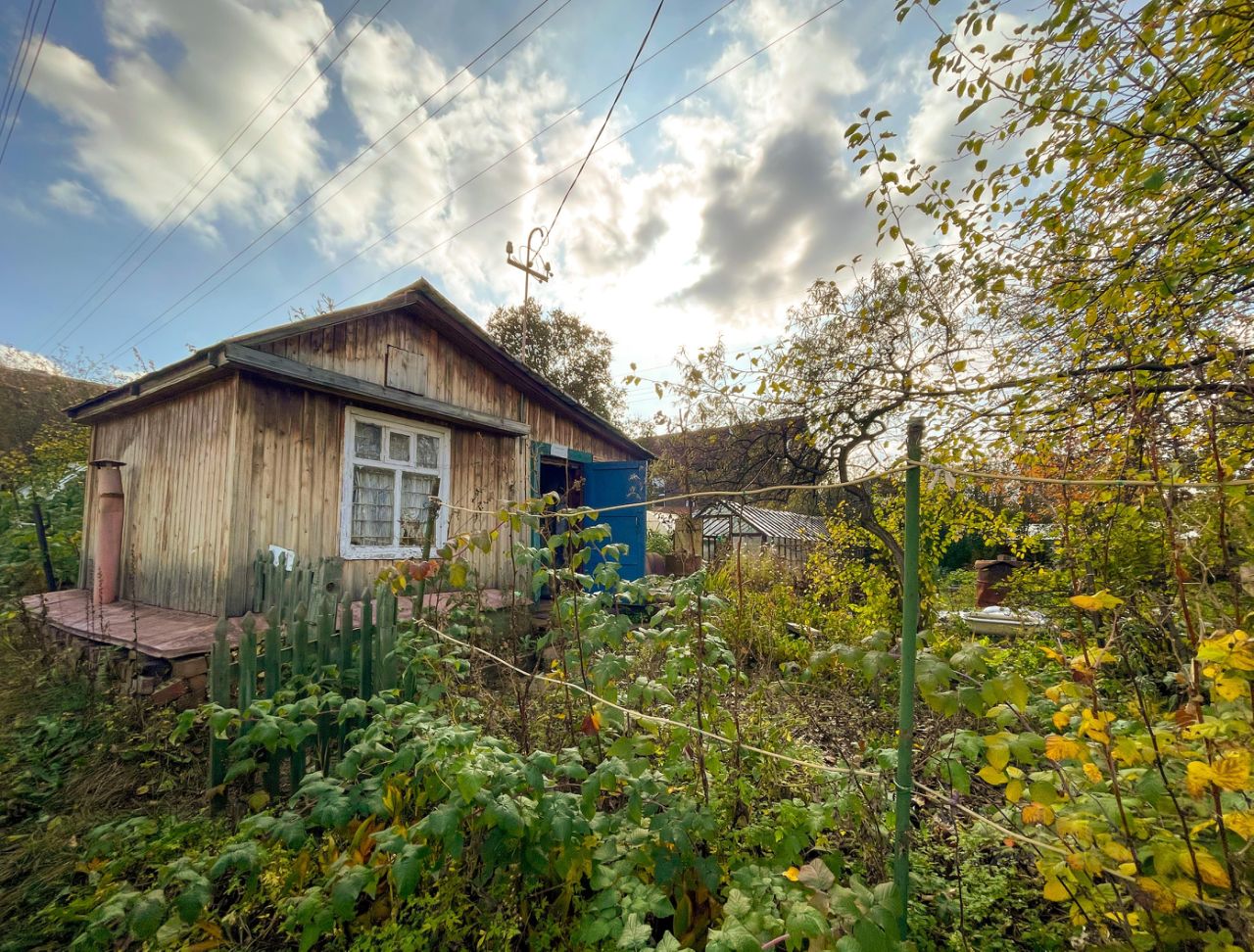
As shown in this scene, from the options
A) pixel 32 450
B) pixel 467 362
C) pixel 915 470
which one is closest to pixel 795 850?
pixel 915 470

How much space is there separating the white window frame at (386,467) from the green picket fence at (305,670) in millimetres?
2154

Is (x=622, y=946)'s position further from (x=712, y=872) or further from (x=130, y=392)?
(x=130, y=392)

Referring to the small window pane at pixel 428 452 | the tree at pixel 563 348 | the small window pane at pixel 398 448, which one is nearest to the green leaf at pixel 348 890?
the small window pane at pixel 398 448

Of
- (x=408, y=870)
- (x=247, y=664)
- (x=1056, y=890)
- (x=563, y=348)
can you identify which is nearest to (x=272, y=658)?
(x=247, y=664)

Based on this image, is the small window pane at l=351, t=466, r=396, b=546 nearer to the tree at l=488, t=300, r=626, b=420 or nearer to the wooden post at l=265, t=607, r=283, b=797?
the wooden post at l=265, t=607, r=283, b=797

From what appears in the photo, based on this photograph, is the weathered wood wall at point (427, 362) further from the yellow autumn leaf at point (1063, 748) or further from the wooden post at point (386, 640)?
the yellow autumn leaf at point (1063, 748)

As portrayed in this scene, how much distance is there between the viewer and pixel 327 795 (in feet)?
5.35

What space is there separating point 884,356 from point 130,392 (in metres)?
7.72

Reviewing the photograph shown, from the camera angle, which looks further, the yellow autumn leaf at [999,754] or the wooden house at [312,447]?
the wooden house at [312,447]

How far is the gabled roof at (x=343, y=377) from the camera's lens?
4355 mm

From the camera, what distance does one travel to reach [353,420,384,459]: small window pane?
5.54 metres

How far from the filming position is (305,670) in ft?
9.21

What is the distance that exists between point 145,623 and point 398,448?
272 centimetres

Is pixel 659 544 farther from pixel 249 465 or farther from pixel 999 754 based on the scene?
pixel 999 754
